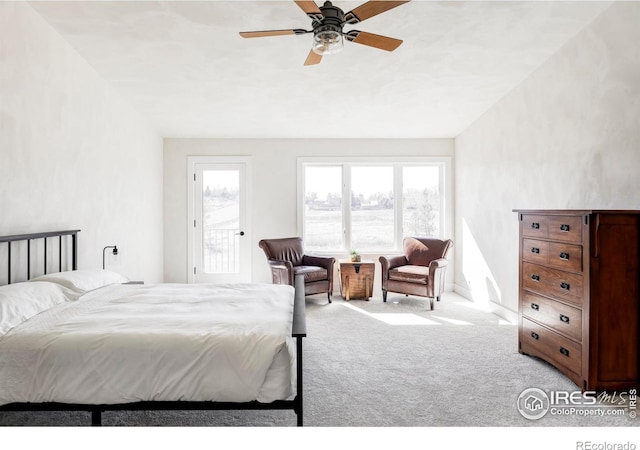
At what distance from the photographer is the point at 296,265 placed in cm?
570

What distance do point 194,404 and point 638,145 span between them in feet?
10.8

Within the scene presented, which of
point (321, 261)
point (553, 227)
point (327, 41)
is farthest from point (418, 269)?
point (327, 41)

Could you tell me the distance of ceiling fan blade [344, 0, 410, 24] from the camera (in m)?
2.10

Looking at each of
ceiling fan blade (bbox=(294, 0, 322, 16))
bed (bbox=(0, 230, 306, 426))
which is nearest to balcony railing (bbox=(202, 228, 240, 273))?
bed (bbox=(0, 230, 306, 426))

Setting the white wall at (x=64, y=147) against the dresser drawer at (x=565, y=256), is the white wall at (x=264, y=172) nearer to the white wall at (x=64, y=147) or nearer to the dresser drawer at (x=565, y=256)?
the white wall at (x=64, y=147)

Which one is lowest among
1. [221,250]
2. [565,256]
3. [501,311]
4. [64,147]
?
[501,311]

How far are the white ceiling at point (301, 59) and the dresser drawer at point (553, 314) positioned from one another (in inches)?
87.7

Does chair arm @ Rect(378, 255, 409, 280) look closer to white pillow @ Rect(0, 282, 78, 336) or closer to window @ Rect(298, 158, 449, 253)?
window @ Rect(298, 158, 449, 253)

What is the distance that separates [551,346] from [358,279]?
2869mm

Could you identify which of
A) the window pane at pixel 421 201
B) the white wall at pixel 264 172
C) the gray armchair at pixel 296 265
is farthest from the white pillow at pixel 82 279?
the window pane at pixel 421 201

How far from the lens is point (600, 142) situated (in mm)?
2947

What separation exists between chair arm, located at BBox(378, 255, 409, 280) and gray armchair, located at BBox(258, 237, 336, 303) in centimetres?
73

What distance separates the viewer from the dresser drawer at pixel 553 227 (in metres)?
2.61

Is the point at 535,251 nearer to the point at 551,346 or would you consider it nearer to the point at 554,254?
the point at 554,254
